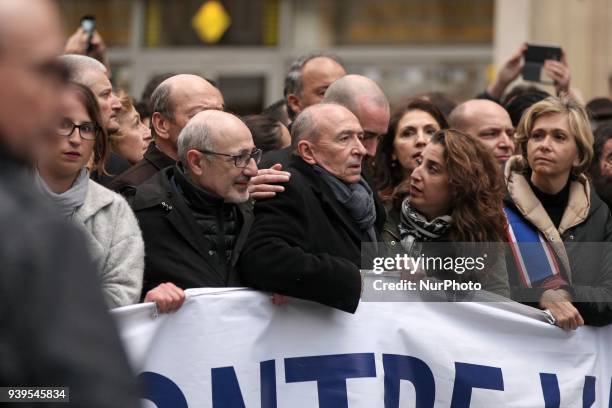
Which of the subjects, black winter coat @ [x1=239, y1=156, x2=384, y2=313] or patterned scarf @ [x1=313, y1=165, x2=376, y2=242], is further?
patterned scarf @ [x1=313, y1=165, x2=376, y2=242]

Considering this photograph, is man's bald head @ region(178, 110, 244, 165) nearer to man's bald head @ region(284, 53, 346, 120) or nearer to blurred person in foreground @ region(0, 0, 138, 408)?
man's bald head @ region(284, 53, 346, 120)

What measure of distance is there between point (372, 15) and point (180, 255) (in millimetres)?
9146

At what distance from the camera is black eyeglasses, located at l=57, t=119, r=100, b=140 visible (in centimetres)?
433

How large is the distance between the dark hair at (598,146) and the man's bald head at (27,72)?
501cm

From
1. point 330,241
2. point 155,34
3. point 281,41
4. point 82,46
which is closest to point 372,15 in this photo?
point 281,41

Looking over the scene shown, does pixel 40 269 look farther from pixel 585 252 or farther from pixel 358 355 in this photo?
pixel 585 252

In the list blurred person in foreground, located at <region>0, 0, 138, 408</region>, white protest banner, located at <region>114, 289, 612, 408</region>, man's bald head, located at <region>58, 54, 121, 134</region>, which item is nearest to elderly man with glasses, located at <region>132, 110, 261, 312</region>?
white protest banner, located at <region>114, 289, 612, 408</region>

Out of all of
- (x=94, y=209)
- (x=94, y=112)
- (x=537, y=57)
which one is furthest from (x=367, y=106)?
(x=537, y=57)

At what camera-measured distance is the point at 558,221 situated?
5.46 metres

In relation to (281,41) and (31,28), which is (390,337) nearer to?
(31,28)

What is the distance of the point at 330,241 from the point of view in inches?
184

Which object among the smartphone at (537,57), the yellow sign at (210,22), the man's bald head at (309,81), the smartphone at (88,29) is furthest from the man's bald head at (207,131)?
the yellow sign at (210,22)

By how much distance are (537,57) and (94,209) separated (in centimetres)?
423

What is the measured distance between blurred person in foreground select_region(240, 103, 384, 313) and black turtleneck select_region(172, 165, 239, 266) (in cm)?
10
